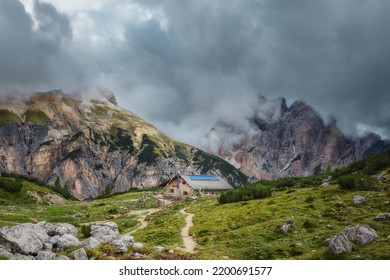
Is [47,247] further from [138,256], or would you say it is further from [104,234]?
[104,234]

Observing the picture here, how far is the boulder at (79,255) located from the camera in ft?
70.2

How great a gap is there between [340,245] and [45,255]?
56.9 feet

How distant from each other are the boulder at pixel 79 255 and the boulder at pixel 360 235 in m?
16.4

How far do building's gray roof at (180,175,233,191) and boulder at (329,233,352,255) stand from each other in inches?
3475

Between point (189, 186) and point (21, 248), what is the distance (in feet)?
294

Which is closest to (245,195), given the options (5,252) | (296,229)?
(296,229)

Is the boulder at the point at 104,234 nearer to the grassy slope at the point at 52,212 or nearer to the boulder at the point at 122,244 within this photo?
the boulder at the point at 122,244

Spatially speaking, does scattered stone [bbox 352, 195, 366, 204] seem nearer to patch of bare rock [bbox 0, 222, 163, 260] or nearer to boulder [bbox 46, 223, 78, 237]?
patch of bare rock [bbox 0, 222, 163, 260]

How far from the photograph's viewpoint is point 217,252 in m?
27.4

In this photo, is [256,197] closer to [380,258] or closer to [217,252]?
[217,252]

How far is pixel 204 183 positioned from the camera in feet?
382

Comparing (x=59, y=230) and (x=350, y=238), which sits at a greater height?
(x=59, y=230)

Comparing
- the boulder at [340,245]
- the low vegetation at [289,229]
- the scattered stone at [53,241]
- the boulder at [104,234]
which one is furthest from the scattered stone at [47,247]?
the boulder at [340,245]

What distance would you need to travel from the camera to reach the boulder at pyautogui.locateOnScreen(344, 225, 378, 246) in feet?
76.1
